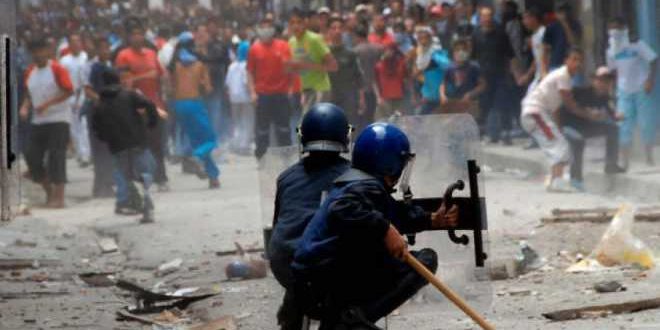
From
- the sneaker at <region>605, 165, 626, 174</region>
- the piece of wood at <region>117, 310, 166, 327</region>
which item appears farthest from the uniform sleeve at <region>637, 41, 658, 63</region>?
the piece of wood at <region>117, 310, 166, 327</region>

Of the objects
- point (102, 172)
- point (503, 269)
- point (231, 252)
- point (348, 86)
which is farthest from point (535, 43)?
point (503, 269)

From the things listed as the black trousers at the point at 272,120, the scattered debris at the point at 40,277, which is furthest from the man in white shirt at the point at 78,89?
the scattered debris at the point at 40,277

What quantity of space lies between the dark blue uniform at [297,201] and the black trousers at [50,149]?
39.2 ft

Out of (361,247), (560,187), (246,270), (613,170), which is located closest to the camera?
(361,247)

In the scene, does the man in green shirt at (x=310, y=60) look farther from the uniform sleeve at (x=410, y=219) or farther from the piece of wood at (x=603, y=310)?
the uniform sleeve at (x=410, y=219)

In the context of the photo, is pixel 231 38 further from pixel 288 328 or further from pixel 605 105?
pixel 288 328

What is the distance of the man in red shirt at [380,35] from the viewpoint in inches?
920

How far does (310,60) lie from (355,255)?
14172mm

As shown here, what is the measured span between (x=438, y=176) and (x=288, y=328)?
232cm

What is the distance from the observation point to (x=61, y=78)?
19516mm

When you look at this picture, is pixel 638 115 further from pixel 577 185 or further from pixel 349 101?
pixel 349 101

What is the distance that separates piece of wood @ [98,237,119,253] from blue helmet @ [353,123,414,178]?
8373 millimetres

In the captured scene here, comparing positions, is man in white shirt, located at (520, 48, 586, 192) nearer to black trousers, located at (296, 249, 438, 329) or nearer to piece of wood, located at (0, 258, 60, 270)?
piece of wood, located at (0, 258, 60, 270)

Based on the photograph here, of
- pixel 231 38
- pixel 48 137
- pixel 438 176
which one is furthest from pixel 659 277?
pixel 231 38
